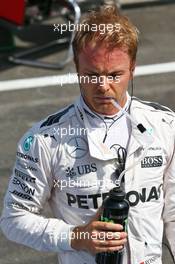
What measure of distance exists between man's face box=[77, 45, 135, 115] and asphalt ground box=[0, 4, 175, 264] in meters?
2.38

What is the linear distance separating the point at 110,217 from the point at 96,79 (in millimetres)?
529

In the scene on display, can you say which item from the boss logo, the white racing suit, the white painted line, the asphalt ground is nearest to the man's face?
the white racing suit

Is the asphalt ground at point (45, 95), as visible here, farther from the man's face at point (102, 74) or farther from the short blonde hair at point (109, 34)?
the short blonde hair at point (109, 34)

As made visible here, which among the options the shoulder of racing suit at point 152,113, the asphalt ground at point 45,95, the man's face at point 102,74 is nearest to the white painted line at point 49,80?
the asphalt ground at point 45,95

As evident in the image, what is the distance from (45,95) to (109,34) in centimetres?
508

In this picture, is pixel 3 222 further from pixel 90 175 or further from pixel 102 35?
pixel 102 35

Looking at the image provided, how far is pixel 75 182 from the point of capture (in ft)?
9.02

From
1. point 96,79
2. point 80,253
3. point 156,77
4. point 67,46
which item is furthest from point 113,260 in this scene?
point 67,46

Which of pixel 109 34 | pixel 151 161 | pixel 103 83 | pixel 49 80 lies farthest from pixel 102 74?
pixel 49 80

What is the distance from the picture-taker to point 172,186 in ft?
9.50

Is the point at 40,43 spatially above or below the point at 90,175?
below

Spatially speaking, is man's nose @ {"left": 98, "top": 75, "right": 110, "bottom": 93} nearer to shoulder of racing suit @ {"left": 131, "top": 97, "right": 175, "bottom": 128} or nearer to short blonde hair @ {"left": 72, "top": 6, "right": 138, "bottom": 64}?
short blonde hair @ {"left": 72, "top": 6, "right": 138, "bottom": 64}

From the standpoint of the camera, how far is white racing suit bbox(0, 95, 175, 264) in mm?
2730

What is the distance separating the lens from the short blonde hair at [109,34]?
8.46 feet
